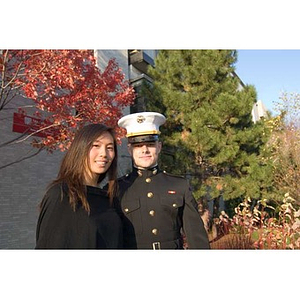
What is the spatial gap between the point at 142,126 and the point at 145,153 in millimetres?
222

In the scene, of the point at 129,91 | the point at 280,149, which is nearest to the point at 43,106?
the point at 129,91

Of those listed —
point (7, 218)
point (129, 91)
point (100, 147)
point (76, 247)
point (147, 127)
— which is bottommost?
point (7, 218)

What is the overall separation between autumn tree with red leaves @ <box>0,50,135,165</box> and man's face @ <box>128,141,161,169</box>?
185cm

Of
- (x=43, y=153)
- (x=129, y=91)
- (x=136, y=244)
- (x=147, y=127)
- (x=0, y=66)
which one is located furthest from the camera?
(x=43, y=153)

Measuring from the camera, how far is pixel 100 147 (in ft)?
4.45

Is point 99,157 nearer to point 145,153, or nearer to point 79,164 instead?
point 79,164

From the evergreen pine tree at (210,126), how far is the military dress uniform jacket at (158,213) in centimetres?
401

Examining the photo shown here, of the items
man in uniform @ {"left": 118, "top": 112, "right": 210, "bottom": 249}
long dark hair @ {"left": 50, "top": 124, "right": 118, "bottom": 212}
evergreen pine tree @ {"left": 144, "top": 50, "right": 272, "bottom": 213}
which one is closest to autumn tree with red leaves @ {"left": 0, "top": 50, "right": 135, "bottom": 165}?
man in uniform @ {"left": 118, "top": 112, "right": 210, "bottom": 249}

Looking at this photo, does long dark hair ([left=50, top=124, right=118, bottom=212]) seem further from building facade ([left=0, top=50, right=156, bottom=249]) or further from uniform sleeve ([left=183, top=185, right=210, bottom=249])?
building facade ([left=0, top=50, right=156, bottom=249])

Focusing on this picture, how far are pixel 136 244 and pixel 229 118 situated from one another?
5.09 metres

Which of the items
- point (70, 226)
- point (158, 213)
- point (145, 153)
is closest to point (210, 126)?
point (145, 153)

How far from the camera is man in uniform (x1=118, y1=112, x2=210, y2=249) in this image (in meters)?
1.55

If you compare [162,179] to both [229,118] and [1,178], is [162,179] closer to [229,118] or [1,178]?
[1,178]

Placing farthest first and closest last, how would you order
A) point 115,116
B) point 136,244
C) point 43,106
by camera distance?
1. point 115,116
2. point 43,106
3. point 136,244
